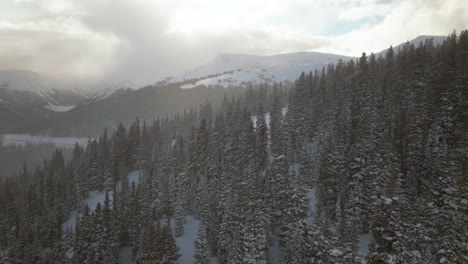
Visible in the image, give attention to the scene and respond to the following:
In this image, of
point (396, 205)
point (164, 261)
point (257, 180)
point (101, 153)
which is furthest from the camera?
point (101, 153)

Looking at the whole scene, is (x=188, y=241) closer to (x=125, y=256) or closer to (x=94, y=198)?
(x=125, y=256)

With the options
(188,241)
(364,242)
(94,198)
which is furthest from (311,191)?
(94,198)

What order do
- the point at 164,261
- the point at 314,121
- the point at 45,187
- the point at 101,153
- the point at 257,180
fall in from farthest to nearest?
the point at 101,153
the point at 45,187
the point at 314,121
the point at 257,180
the point at 164,261

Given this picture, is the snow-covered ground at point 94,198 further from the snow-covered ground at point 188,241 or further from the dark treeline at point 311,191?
the snow-covered ground at point 188,241

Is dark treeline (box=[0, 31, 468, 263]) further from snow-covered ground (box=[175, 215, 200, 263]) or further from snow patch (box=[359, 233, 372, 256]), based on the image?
snow-covered ground (box=[175, 215, 200, 263])

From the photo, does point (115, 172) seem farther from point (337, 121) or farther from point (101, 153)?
point (337, 121)

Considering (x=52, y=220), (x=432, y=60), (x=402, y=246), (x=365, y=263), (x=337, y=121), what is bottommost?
(x=52, y=220)

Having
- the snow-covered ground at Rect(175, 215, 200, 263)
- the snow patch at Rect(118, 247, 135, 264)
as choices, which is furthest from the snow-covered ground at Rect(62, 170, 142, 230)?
the snow-covered ground at Rect(175, 215, 200, 263)

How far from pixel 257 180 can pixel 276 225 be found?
9396mm

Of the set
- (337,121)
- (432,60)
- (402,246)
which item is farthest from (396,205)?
(432,60)

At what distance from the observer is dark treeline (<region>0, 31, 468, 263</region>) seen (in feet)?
97.5

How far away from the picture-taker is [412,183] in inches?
1858

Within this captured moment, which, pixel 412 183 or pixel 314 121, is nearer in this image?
pixel 412 183

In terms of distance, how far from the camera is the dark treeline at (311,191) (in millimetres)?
29703
